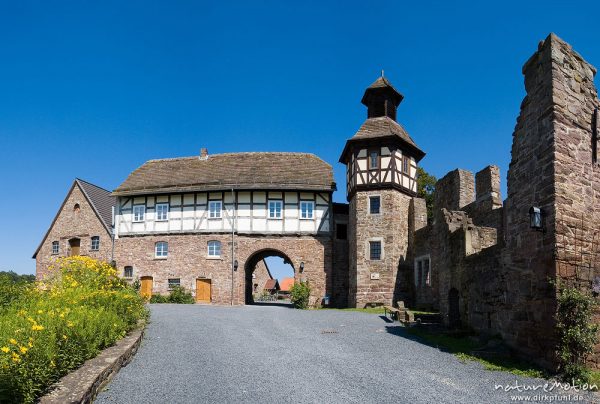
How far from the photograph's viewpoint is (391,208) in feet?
80.7

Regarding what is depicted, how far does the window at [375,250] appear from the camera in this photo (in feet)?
80.6

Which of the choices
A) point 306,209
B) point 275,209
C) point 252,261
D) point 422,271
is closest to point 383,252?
point 422,271

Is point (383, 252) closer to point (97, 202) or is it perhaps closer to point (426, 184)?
point (426, 184)

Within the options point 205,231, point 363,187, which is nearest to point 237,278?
point 205,231

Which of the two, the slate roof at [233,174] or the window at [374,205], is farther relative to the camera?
the slate roof at [233,174]

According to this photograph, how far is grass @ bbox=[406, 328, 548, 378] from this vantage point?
8.71 metres

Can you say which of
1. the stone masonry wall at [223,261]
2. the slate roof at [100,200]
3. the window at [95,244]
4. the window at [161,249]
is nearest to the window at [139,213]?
the stone masonry wall at [223,261]

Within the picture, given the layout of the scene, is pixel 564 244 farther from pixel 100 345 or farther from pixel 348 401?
pixel 100 345

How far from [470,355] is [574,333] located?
2540 mm

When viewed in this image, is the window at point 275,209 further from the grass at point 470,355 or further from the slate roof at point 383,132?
the grass at point 470,355

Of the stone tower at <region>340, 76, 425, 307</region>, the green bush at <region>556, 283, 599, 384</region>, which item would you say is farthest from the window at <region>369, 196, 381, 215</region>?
the green bush at <region>556, 283, 599, 384</region>

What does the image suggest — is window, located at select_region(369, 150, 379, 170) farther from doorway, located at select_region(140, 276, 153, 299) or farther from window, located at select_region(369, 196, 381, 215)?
doorway, located at select_region(140, 276, 153, 299)

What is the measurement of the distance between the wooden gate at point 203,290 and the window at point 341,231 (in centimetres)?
819

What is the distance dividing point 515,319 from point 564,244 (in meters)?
2.04
